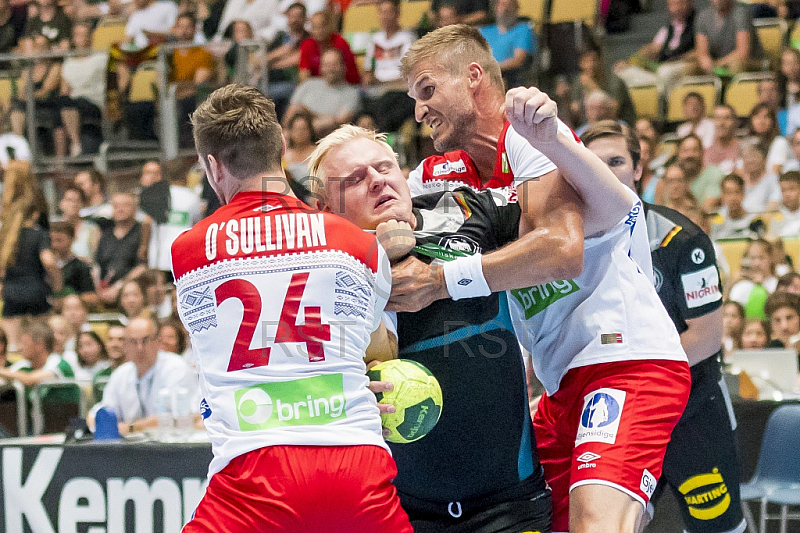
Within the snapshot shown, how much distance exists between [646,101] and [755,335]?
3952mm

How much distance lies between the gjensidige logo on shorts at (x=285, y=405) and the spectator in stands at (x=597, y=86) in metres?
7.20

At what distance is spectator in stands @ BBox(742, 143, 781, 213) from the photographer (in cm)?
875

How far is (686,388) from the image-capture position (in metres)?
3.56

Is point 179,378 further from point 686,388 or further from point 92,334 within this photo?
point 686,388

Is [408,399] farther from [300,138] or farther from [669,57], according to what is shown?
[669,57]

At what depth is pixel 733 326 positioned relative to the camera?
6.91 metres

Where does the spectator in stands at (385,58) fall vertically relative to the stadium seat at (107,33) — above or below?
below

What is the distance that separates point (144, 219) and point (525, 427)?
281 inches

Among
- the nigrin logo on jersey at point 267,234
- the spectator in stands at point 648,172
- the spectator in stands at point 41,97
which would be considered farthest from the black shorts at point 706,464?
the spectator in stands at point 41,97

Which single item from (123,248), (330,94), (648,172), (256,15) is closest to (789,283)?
(648,172)

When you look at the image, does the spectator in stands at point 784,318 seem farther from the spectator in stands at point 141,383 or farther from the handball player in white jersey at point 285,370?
the handball player in white jersey at point 285,370

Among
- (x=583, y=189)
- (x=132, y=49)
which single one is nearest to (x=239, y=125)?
(x=583, y=189)

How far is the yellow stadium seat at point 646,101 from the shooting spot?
33.1 feet

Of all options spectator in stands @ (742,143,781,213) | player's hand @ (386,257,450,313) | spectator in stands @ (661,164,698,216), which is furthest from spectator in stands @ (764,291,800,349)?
player's hand @ (386,257,450,313)
